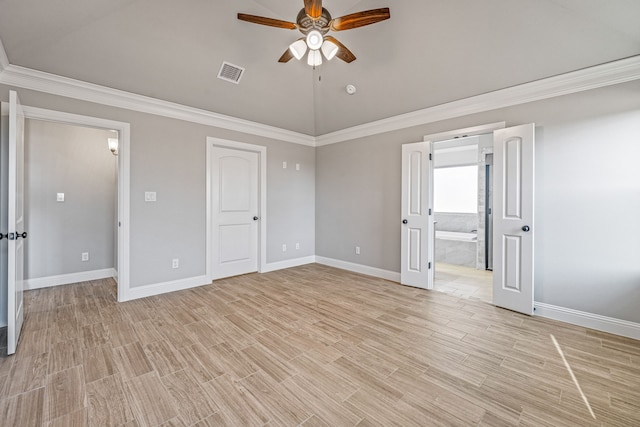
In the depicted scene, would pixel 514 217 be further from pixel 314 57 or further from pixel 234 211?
pixel 234 211

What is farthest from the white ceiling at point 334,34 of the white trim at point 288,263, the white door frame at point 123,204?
the white trim at point 288,263

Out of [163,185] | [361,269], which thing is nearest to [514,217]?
[361,269]

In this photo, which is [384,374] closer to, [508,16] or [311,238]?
[508,16]

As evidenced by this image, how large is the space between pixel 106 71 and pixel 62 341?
2.85 m

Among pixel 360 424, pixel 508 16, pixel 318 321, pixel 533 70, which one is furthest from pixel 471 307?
pixel 508 16

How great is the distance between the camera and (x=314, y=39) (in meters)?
2.33

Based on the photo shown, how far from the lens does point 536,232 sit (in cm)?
302

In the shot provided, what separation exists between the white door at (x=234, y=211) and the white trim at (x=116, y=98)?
1.47ft

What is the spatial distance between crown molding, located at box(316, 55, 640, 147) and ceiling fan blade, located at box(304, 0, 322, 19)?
2.30 metres

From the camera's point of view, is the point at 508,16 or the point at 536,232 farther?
the point at 536,232

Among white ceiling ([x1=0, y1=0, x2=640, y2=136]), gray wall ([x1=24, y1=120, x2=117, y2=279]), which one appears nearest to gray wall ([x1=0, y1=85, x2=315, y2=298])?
white ceiling ([x1=0, y1=0, x2=640, y2=136])

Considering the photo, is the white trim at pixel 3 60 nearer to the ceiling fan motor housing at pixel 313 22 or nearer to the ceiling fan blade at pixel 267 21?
the ceiling fan blade at pixel 267 21

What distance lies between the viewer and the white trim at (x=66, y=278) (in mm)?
3799

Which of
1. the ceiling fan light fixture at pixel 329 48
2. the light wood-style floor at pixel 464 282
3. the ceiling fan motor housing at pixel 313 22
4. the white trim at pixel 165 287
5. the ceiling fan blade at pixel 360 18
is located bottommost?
the light wood-style floor at pixel 464 282
